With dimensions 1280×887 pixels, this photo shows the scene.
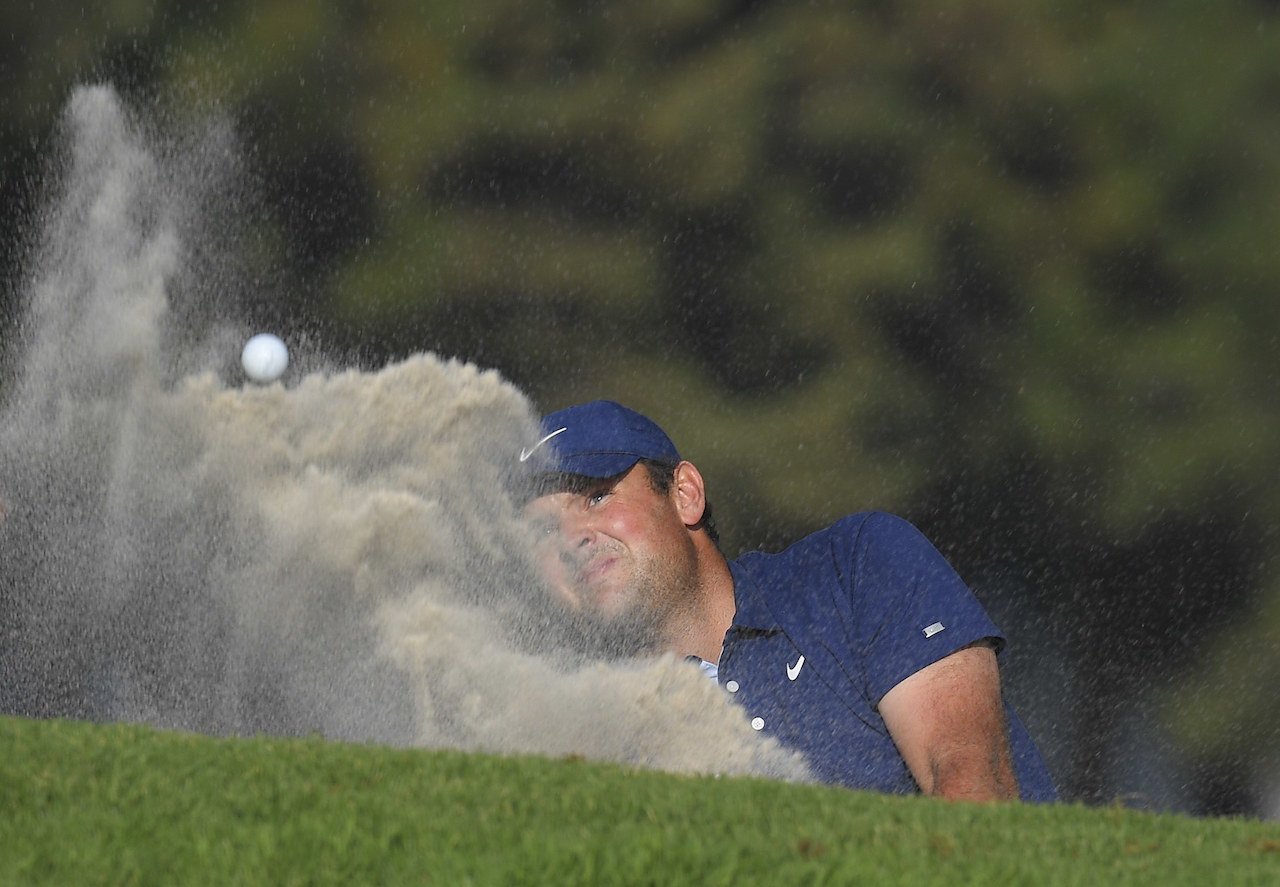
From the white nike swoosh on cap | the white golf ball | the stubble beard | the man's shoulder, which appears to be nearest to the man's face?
the stubble beard

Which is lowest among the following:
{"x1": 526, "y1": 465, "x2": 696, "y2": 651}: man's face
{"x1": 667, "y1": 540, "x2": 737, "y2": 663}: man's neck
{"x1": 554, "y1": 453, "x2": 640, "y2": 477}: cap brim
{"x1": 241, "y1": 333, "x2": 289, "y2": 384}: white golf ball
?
{"x1": 667, "y1": 540, "x2": 737, "y2": 663}: man's neck

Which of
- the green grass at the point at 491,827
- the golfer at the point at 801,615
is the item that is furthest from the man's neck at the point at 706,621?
the green grass at the point at 491,827

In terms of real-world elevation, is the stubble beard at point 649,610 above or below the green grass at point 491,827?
above

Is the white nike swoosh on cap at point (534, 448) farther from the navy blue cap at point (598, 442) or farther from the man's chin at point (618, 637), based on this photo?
the man's chin at point (618, 637)

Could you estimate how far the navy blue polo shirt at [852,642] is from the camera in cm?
424

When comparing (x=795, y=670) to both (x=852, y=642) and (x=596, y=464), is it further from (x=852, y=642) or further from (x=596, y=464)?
(x=596, y=464)

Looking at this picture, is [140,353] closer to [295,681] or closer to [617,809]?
[295,681]

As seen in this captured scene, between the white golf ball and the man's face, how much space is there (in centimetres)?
165

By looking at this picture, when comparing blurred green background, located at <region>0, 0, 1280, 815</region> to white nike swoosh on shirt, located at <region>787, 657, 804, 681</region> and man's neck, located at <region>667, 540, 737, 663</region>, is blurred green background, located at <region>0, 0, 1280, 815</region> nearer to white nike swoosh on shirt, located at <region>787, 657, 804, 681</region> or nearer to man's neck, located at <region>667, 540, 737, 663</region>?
man's neck, located at <region>667, 540, 737, 663</region>

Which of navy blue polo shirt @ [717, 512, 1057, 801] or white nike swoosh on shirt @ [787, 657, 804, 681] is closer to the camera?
navy blue polo shirt @ [717, 512, 1057, 801]

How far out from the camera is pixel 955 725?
4.09 m

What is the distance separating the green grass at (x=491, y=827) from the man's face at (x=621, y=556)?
6.09 feet

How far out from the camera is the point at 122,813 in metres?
2.56

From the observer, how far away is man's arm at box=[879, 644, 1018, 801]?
4.00 m
